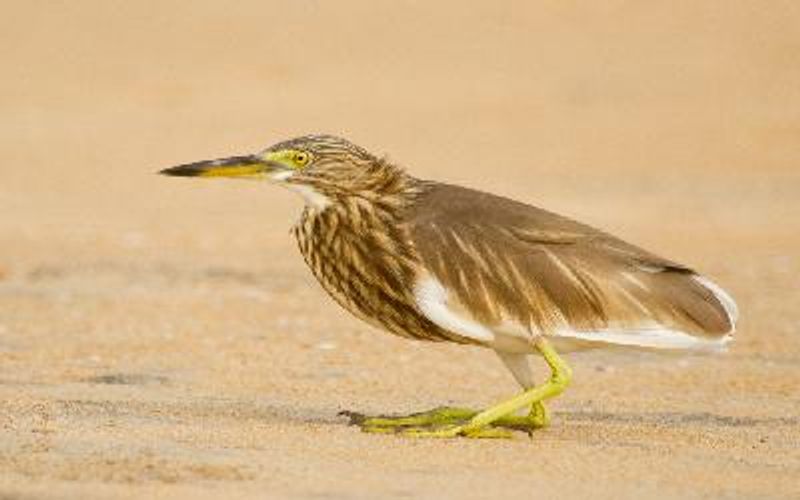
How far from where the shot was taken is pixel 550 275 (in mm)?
8812

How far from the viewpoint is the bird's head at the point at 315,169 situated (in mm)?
9031

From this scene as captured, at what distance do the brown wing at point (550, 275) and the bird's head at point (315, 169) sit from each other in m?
0.24

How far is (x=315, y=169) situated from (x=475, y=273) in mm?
875

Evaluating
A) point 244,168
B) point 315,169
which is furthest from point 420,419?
point 244,168

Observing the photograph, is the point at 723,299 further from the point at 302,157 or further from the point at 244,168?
the point at 244,168

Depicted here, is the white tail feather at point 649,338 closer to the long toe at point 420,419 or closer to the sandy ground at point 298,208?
the sandy ground at point 298,208

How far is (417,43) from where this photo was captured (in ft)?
134

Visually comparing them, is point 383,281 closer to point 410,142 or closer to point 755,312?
point 755,312

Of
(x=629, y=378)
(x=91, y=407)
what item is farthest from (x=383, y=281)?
(x=629, y=378)

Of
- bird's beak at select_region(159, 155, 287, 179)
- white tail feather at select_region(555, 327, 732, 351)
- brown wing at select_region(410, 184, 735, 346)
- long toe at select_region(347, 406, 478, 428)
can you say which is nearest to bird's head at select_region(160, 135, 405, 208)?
bird's beak at select_region(159, 155, 287, 179)

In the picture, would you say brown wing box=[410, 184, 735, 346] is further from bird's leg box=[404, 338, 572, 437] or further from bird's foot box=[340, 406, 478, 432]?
bird's foot box=[340, 406, 478, 432]

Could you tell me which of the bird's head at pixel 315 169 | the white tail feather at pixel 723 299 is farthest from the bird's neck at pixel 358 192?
the white tail feather at pixel 723 299

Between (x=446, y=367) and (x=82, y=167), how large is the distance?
19.7 m

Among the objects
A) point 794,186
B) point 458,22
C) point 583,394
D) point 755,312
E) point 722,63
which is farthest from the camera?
point 458,22
